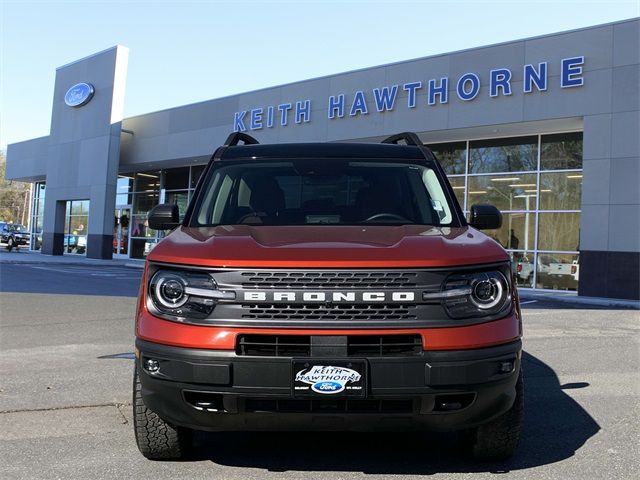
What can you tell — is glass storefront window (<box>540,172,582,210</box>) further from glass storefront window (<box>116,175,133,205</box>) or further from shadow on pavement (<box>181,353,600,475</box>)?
glass storefront window (<box>116,175,133,205</box>)

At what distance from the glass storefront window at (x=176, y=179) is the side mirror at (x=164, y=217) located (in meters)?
26.1

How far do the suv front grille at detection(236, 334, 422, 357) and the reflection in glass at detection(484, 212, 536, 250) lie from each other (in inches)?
650

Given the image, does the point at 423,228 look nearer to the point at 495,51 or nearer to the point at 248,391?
the point at 248,391

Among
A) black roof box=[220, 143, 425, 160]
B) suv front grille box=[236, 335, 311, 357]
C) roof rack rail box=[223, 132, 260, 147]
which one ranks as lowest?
suv front grille box=[236, 335, 311, 357]

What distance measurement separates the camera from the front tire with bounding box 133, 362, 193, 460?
3340 millimetres

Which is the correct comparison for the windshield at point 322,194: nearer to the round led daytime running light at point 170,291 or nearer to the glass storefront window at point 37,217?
the round led daytime running light at point 170,291

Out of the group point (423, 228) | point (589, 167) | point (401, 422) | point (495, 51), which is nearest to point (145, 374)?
point (401, 422)

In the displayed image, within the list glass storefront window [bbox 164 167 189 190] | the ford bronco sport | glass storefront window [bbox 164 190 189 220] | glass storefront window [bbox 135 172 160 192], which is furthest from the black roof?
glass storefront window [bbox 135 172 160 192]

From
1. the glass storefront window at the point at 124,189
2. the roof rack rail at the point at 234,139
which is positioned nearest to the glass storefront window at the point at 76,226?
the glass storefront window at the point at 124,189

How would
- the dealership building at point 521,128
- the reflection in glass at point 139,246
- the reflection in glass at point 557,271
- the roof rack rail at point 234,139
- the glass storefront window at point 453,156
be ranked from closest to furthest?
the roof rack rail at point 234,139 < the dealership building at point 521,128 < the reflection in glass at point 557,271 < the glass storefront window at point 453,156 < the reflection in glass at point 139,246

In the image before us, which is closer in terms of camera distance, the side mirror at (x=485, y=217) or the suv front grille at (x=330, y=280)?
the suv front grille at (x=330, y=280)

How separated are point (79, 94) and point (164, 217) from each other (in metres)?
29.3

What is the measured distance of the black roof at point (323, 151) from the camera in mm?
4516

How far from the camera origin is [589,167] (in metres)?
16.0
